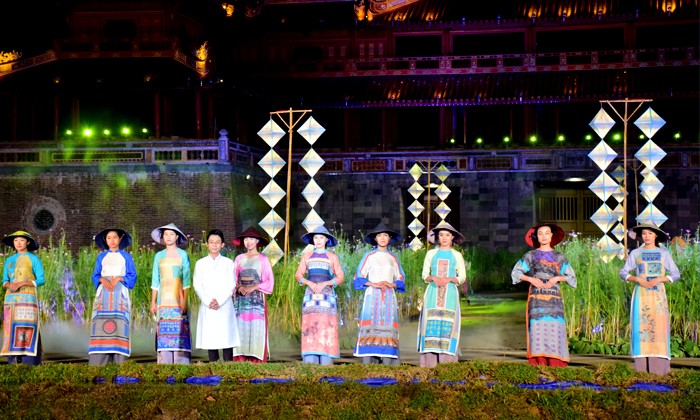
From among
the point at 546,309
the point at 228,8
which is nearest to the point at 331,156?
the point at 228,8

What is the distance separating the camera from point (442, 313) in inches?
308

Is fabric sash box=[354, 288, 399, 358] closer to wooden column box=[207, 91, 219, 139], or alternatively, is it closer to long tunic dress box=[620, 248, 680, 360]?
long tunic dress box=[620, 248, 680, 360]

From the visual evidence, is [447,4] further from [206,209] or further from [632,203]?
[206,209]

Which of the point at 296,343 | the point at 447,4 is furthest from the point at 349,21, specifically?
the point at 296,343

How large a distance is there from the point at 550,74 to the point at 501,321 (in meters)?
13.7

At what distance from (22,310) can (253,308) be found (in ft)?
7.44

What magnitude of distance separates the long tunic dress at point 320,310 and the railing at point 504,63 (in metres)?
16.6

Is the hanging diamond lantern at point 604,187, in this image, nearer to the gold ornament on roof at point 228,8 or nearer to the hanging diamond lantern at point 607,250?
the hanging diamond lantern at point 607,250

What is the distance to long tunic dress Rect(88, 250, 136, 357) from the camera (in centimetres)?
800

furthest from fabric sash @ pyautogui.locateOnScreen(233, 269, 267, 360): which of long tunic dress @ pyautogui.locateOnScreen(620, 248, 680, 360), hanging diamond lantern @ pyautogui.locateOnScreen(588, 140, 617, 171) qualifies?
hanging diamond lantern @ pyautogui.locateOnScreen(588, 140, 617, 171)

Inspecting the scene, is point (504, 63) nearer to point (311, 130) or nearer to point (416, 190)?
point (416, 190)

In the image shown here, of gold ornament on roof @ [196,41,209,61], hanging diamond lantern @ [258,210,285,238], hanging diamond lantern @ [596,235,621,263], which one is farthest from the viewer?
gold ornament on roof @ [196,41,209,61]

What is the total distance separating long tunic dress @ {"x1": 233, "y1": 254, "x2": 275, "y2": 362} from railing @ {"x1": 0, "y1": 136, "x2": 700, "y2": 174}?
12.6 m

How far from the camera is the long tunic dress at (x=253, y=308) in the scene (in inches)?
320
